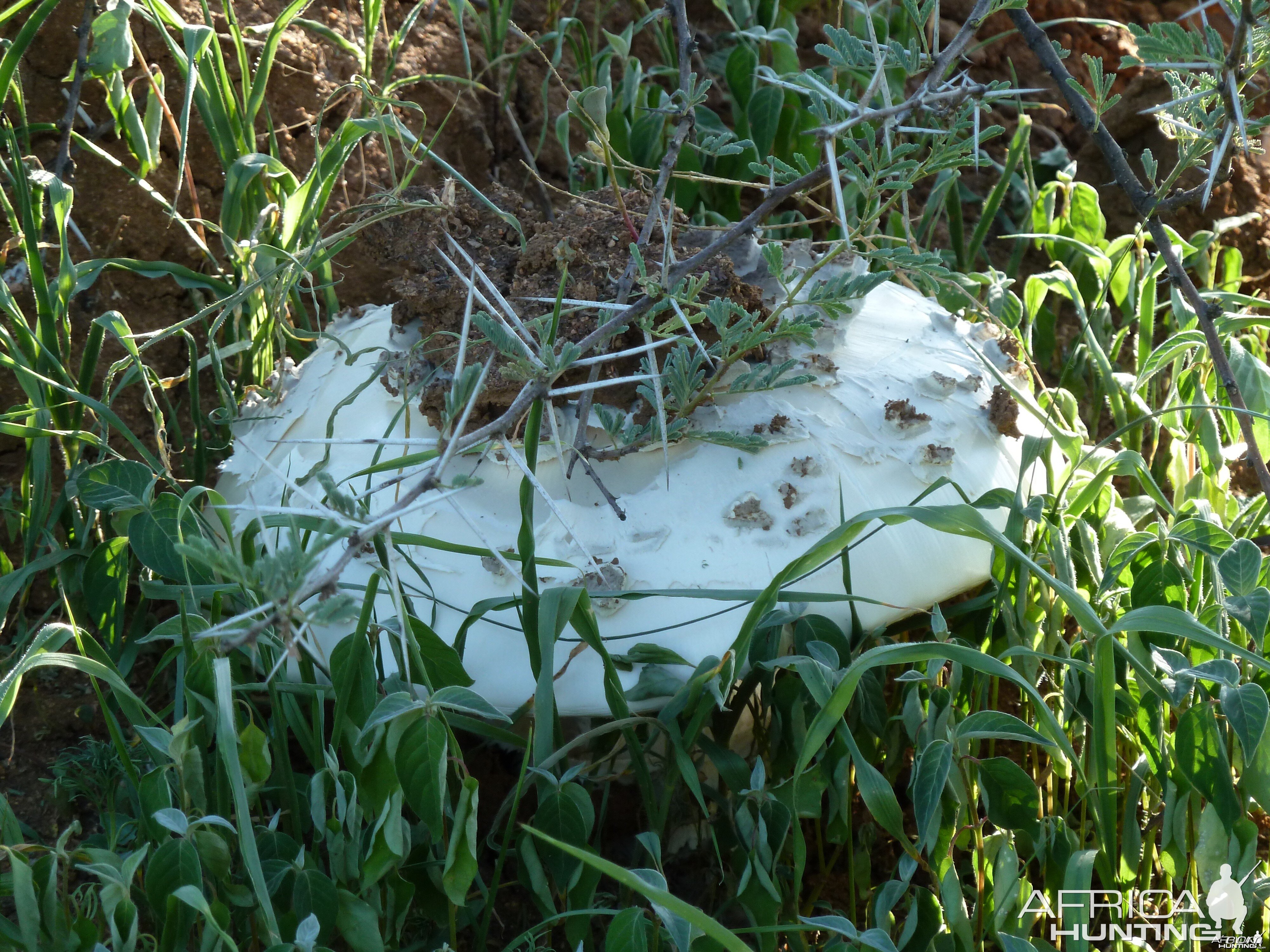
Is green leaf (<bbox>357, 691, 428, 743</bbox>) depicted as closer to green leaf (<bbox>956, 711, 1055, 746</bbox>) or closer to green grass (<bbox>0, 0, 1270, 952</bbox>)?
green grass (<bbox>0, 0, 1270, 952</bbox>)

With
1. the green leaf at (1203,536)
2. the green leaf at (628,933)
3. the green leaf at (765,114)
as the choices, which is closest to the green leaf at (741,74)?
the green leaf at (765,114)

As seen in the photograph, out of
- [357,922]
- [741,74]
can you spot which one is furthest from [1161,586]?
[741,74]

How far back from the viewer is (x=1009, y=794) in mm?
903

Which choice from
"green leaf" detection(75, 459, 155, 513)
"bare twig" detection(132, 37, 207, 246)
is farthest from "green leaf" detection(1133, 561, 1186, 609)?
"bare twig" detection(132, 37, 207, 246)

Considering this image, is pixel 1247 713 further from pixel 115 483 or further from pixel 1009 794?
pixel 115 483

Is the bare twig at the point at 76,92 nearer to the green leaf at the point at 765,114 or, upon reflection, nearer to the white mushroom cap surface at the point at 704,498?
the white mushroom cap surface at the point at 704,498

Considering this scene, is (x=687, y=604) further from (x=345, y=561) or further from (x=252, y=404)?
(x=252, y=404)

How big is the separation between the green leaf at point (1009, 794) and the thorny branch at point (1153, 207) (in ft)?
1.13

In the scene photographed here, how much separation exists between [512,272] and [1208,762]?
84 centimetres

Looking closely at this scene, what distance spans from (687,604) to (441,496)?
41 centimetres

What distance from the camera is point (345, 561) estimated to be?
0.61 metres

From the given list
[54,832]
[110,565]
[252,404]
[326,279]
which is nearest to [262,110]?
[326,279]

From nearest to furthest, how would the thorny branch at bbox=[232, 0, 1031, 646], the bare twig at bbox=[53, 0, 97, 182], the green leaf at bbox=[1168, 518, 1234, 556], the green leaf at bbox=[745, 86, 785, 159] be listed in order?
the thorny branch at bbox=[232, 0, 1031, 646] → the green leaf at bbox=[1168, 518, 1234, 556] → the bare twig at bbox=[53, 0, 97, 182] → the green leaf at bbox=[745, 86, 785, 159]

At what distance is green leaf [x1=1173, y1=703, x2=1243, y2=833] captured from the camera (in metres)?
0.84
